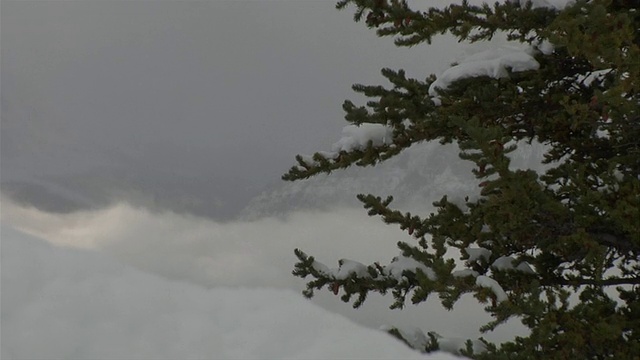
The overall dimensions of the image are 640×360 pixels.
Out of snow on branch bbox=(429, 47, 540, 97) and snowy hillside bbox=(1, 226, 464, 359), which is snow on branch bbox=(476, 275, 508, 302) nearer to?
snow on branch bbox=(429, 47, 540, 97)

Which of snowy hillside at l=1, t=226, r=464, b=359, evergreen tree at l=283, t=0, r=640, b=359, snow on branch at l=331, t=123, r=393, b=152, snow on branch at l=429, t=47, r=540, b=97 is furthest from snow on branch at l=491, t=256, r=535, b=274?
snowy hillside at l=1, t=226, r=464, b=359

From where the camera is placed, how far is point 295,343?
1702 millimetres

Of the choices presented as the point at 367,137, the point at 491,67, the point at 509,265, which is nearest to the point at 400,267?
the point at 509,265

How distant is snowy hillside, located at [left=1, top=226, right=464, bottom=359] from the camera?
1.69m

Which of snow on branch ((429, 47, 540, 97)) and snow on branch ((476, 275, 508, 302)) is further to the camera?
snow on branch ((429, 47, 540, 97))

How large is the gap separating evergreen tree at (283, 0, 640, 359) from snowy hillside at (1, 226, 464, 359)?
11.2 feet

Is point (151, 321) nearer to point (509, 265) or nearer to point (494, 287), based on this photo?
point (494, 287)

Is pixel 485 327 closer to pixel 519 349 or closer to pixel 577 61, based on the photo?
pixel 519 349

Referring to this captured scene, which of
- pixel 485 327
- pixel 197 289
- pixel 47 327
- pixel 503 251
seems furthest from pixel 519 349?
pixel 47 327

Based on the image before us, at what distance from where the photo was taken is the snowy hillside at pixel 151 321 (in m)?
1.69

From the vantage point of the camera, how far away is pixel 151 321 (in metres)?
1.79

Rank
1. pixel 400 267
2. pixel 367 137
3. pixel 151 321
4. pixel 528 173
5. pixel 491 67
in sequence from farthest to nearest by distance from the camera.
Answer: pixel 367 137 → pixel 400 267 → pixel 491 67 → pixel 528 173 → pixel 151 321

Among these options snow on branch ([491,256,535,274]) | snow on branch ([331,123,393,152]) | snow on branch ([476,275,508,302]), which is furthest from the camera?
snow on branch ([331,123,393,152])

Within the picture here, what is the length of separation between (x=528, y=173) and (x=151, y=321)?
4312 millimetres
